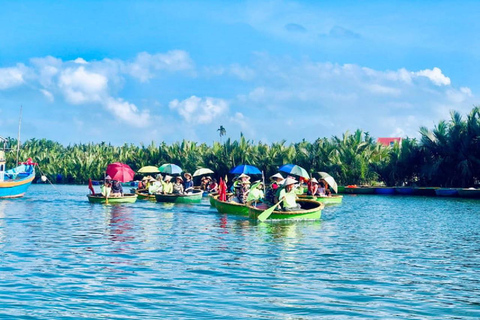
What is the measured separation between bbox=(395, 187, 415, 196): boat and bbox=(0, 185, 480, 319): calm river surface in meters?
30.3

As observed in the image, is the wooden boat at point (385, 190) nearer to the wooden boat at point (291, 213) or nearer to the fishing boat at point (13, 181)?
the fishing boat at point (13, 181)

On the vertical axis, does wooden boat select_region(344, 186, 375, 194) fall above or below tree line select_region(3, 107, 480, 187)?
below

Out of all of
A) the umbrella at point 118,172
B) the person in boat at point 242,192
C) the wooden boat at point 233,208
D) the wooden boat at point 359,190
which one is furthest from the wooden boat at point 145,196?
the wooden boat at point 359,190

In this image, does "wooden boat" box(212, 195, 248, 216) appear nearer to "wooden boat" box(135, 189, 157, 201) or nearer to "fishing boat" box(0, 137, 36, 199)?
"wooden boat" box(135, 189, 157, 201)

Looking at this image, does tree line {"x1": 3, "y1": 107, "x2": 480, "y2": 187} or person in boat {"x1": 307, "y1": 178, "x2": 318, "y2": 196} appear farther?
tree line {"x1": 3, "y1": 107, "x2": 480, "y2": 187}

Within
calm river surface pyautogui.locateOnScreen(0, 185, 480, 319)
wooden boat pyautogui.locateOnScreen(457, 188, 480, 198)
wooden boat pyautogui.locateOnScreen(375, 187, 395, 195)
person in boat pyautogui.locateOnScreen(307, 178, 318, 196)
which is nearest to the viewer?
calm river surface pyautogui.locateOnScreen(0, 185, 480, 319)

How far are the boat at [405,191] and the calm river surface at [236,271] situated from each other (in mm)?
30270

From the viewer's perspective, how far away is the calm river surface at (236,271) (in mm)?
10250

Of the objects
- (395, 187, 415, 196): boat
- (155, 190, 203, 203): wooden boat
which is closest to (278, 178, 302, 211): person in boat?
(155, 190, 203, 203): wooden boat

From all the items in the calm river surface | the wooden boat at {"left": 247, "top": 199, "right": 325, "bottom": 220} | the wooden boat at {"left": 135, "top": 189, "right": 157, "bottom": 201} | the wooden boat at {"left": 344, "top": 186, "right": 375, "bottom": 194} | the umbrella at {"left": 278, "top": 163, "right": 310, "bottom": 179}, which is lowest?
the calm river surface

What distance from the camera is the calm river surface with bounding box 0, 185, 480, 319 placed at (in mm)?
10250

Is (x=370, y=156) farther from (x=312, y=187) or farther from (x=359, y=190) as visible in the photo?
(x=312, y=187)

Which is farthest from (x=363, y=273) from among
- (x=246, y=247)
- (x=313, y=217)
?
(x=313, y=217)

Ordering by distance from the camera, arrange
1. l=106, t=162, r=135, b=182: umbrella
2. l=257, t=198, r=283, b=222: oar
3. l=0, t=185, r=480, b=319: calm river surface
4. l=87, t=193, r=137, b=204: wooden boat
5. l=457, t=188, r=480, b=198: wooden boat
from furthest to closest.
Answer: l=457, t=188, r=480, b=198: wooden boat → l=106, t=162, r=135, b=182: umbrella → l=87, t=193, r=137, b=204: wooden boat → l=257, t=198, r=283, b=222: oar → l=0, t=185, r=480, b=319: calm river surface
